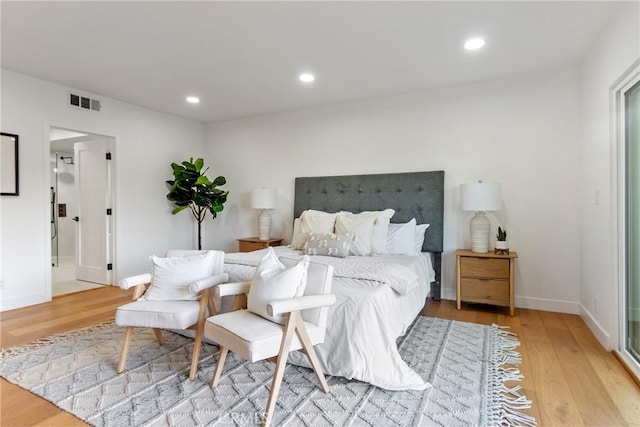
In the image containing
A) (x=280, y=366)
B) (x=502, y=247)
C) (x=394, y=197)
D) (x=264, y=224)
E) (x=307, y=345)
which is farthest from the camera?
(x=264, y=224)

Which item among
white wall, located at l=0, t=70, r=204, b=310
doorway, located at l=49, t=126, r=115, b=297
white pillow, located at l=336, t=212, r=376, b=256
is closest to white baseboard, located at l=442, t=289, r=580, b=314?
white pillow, located at l=336, t=212, r=376, b=256

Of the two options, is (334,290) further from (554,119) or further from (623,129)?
(554,119)

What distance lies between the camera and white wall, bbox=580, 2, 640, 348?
2344 millimetres

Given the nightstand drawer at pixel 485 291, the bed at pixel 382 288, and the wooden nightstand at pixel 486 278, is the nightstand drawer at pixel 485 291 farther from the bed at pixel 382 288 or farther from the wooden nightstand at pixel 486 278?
the bed at pixel 382 288

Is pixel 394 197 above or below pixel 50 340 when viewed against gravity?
above

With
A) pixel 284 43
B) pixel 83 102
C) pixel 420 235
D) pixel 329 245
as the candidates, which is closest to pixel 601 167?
pixel 420 235

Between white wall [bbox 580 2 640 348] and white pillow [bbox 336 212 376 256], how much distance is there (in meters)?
1.92

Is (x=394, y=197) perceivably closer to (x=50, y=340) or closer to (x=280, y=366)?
(x=280, y=366)

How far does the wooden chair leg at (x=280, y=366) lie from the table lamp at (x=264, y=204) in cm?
313

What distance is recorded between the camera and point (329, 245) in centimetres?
342

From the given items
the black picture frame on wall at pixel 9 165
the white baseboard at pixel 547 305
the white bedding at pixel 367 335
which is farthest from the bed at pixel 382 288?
the black picture frame on wall at pixel 9 165

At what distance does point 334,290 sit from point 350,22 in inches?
78.3

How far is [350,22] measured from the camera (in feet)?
8.59

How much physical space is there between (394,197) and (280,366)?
9.20 feet
